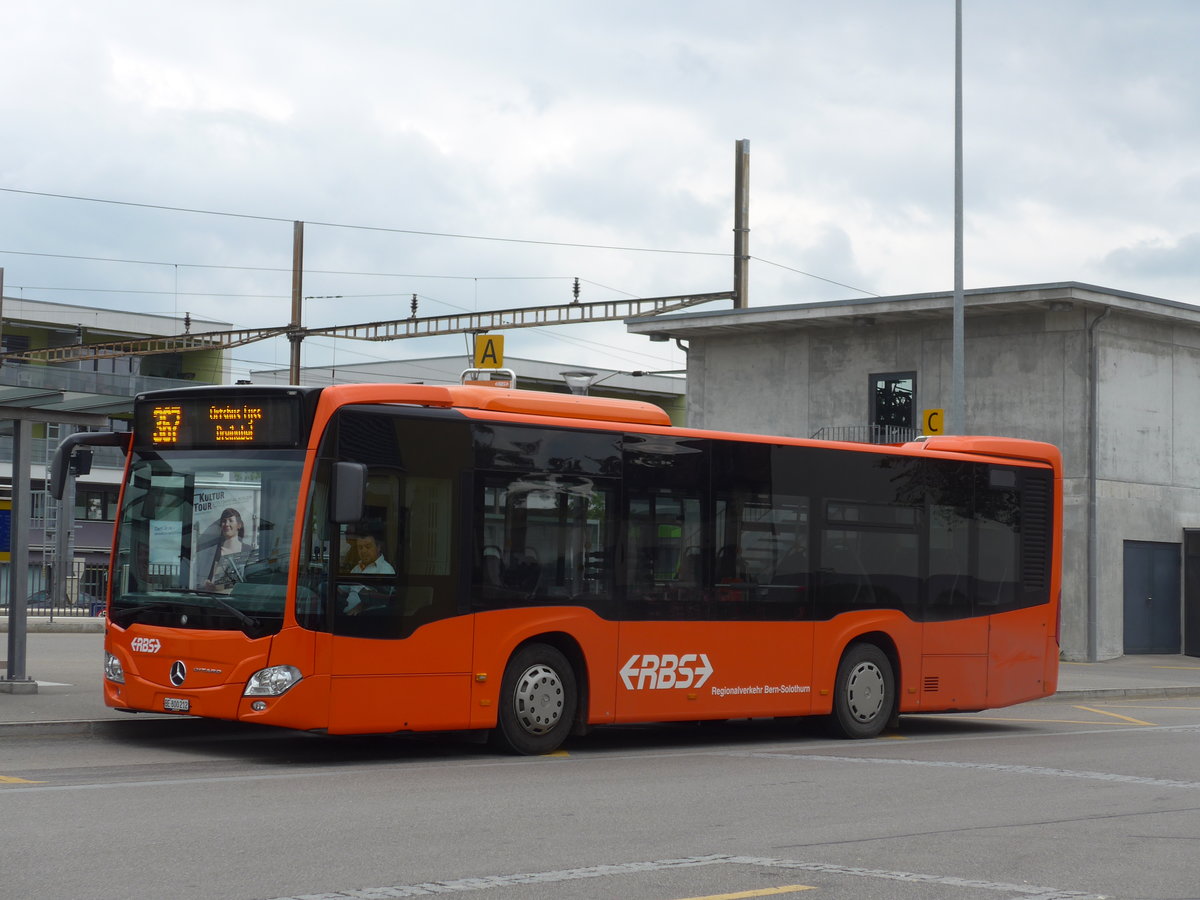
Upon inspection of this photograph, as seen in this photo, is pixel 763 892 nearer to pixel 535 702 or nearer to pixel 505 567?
pixel 505 567

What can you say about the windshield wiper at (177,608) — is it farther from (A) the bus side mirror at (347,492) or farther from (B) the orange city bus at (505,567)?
(A) the bus side mirror at (347,492)

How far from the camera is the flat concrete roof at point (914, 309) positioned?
32.0 m

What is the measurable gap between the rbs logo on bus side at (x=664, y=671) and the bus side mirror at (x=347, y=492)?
10.2ft

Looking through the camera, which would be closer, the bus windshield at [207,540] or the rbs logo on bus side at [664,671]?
the bus windshield at [207,540]

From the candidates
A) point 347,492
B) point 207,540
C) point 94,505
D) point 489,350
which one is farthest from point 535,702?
point 94,505

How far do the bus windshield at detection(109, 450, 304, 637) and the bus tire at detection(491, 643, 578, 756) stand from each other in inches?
84.8

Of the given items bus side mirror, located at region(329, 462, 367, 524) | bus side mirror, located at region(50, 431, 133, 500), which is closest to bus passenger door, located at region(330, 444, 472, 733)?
bus side mirror, located at region(329, 462, 367, 524)

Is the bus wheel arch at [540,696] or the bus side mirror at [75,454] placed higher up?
the bus side mirror at [75,454]

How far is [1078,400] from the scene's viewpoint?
32438 mm

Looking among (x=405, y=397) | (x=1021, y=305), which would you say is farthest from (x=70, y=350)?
(x=405, y=397)

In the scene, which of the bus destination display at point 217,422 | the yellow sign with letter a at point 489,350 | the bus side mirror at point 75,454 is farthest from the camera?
the yellow sign with letter a at point 489,350

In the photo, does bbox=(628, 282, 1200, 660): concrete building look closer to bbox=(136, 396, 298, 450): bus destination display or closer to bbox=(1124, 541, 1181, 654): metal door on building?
bbox=(1124, 541, 1181, 654): metal door on building

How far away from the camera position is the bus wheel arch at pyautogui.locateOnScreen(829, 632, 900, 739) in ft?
52.2

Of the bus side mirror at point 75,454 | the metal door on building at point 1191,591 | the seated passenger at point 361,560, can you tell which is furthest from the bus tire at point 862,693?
the metal door on building at point 1191,591
